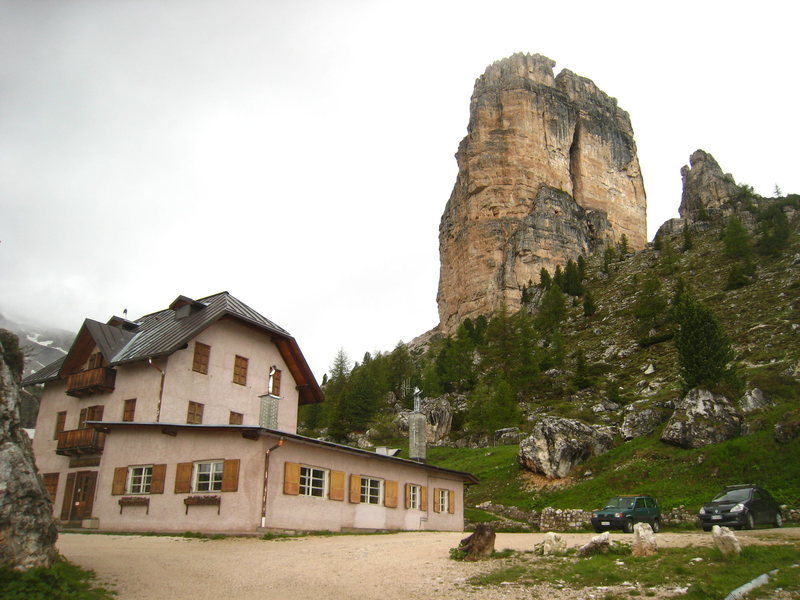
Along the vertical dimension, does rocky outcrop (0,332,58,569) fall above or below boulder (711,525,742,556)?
above

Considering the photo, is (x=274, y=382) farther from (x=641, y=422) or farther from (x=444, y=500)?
(x=641, y=422)

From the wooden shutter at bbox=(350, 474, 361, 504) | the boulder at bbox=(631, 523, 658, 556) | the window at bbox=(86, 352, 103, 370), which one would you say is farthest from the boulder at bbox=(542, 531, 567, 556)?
the window at bbox=(86, 352, 103, 370)

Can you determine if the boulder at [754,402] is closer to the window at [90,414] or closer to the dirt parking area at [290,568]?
the dirt parking area at [290,568]

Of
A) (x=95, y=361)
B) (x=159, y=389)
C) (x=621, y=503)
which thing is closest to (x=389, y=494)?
(x=621, y=503)

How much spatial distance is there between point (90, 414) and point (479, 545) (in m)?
23.2

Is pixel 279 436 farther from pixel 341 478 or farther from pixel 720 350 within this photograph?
pixel 720 350

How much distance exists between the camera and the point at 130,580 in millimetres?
11211

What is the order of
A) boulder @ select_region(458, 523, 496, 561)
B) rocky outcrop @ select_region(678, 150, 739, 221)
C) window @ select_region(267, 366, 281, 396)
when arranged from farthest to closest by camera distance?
rocky outcrop @ select_region(678, 150, 739, 221) → window @ select_region(267, 366, 281, 396) → boulder @ select_region(458, 523, 496, 561)

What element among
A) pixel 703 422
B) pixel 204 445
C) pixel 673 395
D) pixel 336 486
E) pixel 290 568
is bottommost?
pixel 290 568

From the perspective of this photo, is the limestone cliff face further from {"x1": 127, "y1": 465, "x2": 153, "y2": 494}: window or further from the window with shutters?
{"x1": 127, "y1": 465, "x2": 153, "y2": 494}: window

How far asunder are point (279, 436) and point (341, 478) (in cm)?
388

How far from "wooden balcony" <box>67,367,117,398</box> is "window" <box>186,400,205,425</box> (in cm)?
439

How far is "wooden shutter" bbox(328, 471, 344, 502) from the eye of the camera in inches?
878

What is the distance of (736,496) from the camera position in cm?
2005
